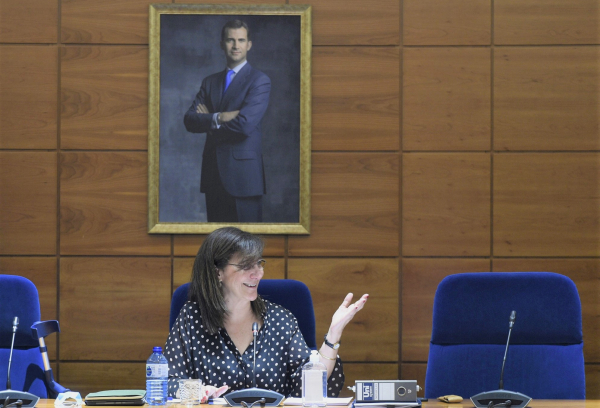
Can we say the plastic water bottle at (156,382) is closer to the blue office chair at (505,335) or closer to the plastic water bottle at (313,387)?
the plastic water bottle at (313,387)

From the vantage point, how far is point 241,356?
2.56 m

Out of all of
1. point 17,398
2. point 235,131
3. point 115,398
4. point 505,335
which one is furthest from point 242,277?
point 235,131

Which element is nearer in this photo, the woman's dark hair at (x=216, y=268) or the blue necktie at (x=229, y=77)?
the woman's dark hair at (x=216, y=268)

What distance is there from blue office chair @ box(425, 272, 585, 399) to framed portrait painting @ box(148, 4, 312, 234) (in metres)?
1.27

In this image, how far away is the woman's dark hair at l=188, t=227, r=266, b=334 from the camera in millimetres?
2557

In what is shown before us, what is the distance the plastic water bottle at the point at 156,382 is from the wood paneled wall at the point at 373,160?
4.89 feet

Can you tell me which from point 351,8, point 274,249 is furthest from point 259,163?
point 351,8

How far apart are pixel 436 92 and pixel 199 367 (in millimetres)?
2016

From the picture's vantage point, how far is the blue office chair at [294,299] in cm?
271

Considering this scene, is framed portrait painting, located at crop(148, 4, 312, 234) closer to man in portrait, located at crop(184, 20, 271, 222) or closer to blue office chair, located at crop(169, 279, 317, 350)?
man in portrait, located at crop(184, 20, 271, 222)

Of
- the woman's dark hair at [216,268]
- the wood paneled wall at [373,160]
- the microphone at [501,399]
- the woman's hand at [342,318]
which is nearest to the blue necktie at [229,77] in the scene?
the wood paneled wall at [373,160]

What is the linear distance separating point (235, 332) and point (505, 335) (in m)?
1.02

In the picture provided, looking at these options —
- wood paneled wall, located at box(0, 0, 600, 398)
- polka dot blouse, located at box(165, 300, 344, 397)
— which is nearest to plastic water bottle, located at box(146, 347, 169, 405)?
polka dot blouse, located at box(165, 300, 344, 397)

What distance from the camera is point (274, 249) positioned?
366 cm
